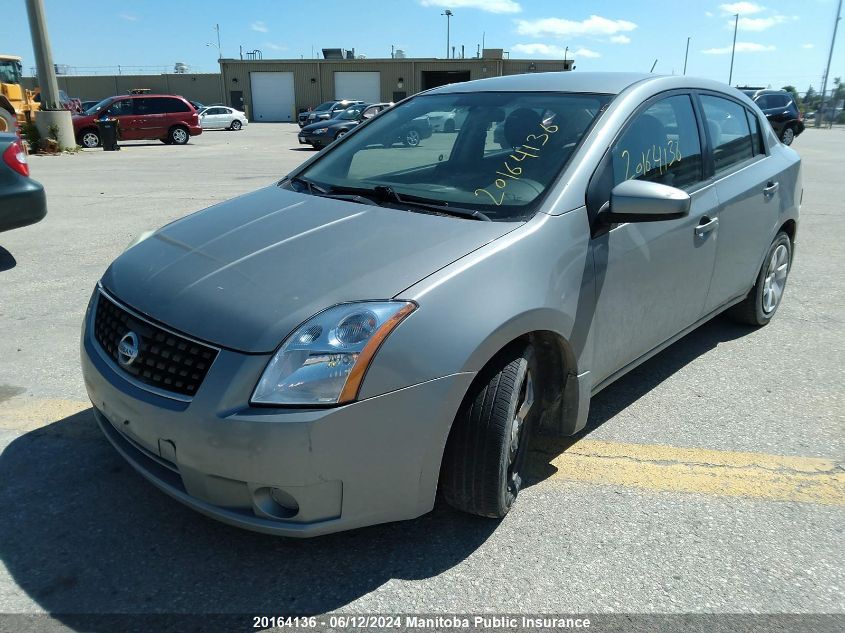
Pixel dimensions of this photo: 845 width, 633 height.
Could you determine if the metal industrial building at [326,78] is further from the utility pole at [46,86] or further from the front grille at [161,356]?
the front grille at [161,356]

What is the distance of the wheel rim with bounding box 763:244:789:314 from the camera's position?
4.62 m

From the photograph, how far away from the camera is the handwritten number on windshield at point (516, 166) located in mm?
2853

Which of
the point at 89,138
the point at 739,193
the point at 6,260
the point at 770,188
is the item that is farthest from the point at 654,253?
the point at 89,138

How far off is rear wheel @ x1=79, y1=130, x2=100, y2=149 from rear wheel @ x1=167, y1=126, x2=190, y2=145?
2.68 m

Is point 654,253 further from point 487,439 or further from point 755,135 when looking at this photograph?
point 755,135

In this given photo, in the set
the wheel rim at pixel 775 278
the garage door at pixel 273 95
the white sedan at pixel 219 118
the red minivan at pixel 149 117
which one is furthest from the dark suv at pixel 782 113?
the garage door at pixel 273 95

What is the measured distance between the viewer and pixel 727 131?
13.1ft

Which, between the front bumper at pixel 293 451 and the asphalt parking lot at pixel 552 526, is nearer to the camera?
Result: the front bumper at pixel 293 451

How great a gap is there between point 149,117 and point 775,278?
940 inches

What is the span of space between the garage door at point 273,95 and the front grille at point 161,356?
53.2 meters

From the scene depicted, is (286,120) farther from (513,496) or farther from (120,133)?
(513,496)

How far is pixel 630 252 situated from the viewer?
2.95 m

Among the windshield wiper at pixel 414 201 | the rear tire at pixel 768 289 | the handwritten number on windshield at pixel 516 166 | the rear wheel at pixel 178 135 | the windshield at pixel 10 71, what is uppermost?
the windshield at pixel 10 71

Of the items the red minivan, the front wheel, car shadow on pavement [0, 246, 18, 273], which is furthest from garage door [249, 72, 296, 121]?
the front wheel
